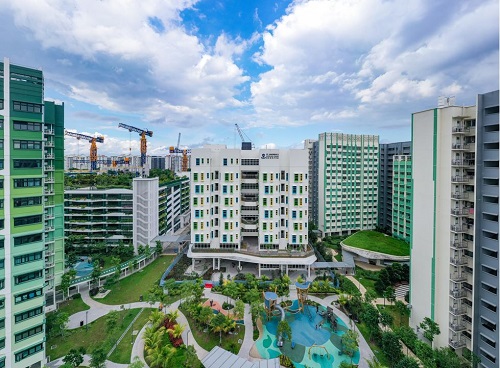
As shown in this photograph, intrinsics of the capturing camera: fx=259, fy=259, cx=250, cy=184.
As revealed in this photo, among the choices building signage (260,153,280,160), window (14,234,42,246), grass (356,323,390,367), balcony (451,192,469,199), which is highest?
building signage (260,153,280,160)

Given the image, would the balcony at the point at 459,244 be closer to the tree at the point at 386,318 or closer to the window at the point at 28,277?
the tree at the point at 386,318

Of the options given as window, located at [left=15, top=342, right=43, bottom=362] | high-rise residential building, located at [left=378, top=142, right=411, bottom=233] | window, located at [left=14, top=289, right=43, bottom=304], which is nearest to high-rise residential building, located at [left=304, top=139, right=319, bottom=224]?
high-rise residential building, located at [left=378, top=142, right=411, bottom=233]

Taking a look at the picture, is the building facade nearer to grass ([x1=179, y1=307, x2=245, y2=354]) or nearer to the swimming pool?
grass ([x1=179, y1=307, x2=245, y2=354])

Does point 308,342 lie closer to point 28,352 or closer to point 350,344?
point 350,344

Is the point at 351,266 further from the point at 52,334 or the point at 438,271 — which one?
the point at 52,334

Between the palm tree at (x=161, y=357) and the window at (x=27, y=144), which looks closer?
the window at (x=27, y=144)

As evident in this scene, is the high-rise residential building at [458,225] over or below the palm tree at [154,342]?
over

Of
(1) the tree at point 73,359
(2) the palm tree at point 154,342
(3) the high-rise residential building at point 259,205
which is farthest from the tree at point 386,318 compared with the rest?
(1) the tree at point 73,359

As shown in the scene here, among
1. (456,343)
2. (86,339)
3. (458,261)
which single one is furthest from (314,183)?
(86,339)
